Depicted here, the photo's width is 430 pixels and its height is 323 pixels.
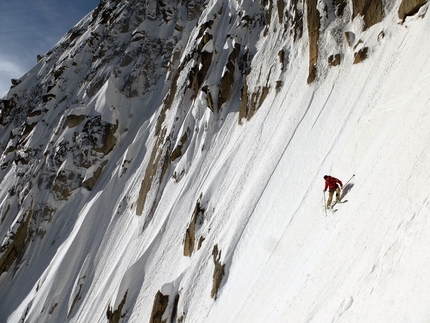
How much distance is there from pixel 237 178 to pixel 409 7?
42.5 ft

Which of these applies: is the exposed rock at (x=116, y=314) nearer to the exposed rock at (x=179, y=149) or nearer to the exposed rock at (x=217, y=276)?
the exposed rock at (x=217, y=276)

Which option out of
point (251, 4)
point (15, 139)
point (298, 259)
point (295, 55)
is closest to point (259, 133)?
point (295, 55)

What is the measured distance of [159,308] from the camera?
18672mm

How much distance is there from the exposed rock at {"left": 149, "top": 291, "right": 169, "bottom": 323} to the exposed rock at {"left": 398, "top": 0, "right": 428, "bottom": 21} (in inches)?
763

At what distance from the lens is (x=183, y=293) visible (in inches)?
715

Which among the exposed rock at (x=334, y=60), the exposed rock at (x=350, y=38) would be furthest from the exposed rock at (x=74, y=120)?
the exposed rock at (x=350, y=38)

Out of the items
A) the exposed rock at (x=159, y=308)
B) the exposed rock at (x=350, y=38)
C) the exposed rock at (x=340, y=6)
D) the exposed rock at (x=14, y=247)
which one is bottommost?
the exposed rock at (x=159, y=308)

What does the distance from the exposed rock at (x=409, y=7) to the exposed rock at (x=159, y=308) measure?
19.4 meters

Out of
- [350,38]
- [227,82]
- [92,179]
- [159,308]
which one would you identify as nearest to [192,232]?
[159,308]

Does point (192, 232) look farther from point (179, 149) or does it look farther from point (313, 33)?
point (313, 33)

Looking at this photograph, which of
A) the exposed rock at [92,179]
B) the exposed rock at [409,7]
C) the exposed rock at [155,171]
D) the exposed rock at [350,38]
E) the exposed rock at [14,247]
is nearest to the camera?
the exposed rock at [409,7]

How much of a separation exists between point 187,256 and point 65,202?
23.1m

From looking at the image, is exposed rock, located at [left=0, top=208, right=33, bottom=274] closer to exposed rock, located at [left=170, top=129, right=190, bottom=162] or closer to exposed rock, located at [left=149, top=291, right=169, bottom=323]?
exposed rock, located at [left=170, top=129, right=190, bottom=162]

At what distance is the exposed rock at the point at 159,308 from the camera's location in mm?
18562
